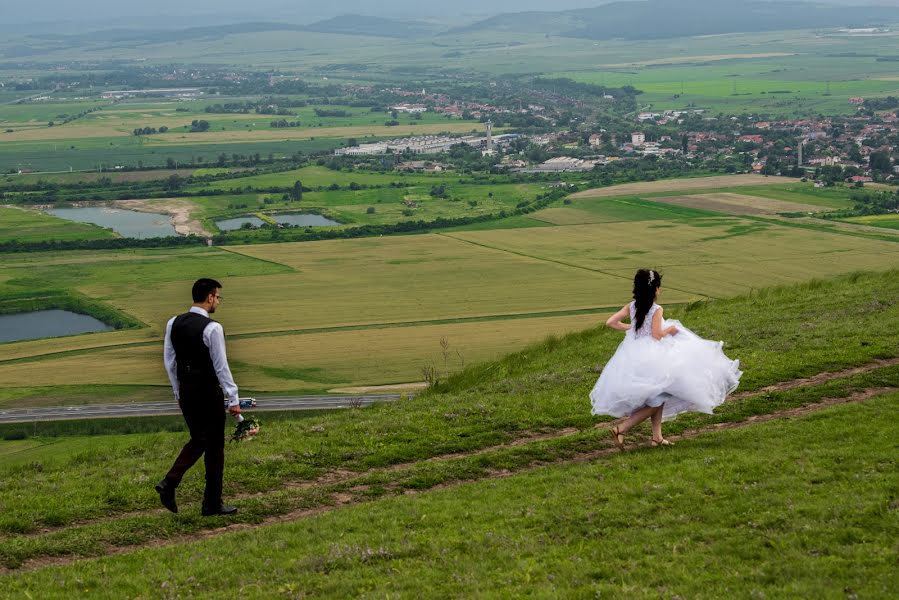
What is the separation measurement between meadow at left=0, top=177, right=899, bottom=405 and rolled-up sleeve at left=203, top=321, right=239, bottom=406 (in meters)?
25.2

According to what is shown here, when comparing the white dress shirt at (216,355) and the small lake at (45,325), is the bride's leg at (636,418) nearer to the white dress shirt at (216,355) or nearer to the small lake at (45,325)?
the white dress shirt at (216,355)

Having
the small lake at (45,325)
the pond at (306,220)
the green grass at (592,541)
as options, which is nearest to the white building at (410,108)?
the pond at (306,220)

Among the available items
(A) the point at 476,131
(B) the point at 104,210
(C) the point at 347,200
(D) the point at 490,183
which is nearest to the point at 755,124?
(A) the point at 476,131

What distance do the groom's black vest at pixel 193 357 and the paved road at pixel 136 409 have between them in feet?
71.3

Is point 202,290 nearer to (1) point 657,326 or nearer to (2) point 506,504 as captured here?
(2) point 506,504

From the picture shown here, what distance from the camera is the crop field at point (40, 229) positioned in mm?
76812

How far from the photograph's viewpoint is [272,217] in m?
86.8

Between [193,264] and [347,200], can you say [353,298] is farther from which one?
[347,200]

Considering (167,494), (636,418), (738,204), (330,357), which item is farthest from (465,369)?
(738,204)

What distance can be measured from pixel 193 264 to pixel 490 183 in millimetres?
41884

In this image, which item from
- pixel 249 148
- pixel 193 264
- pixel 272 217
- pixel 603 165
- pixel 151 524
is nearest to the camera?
pixel 151 524

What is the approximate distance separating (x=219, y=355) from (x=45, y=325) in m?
45.5

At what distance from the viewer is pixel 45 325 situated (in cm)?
5306

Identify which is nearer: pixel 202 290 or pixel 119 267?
pixel 202 290
